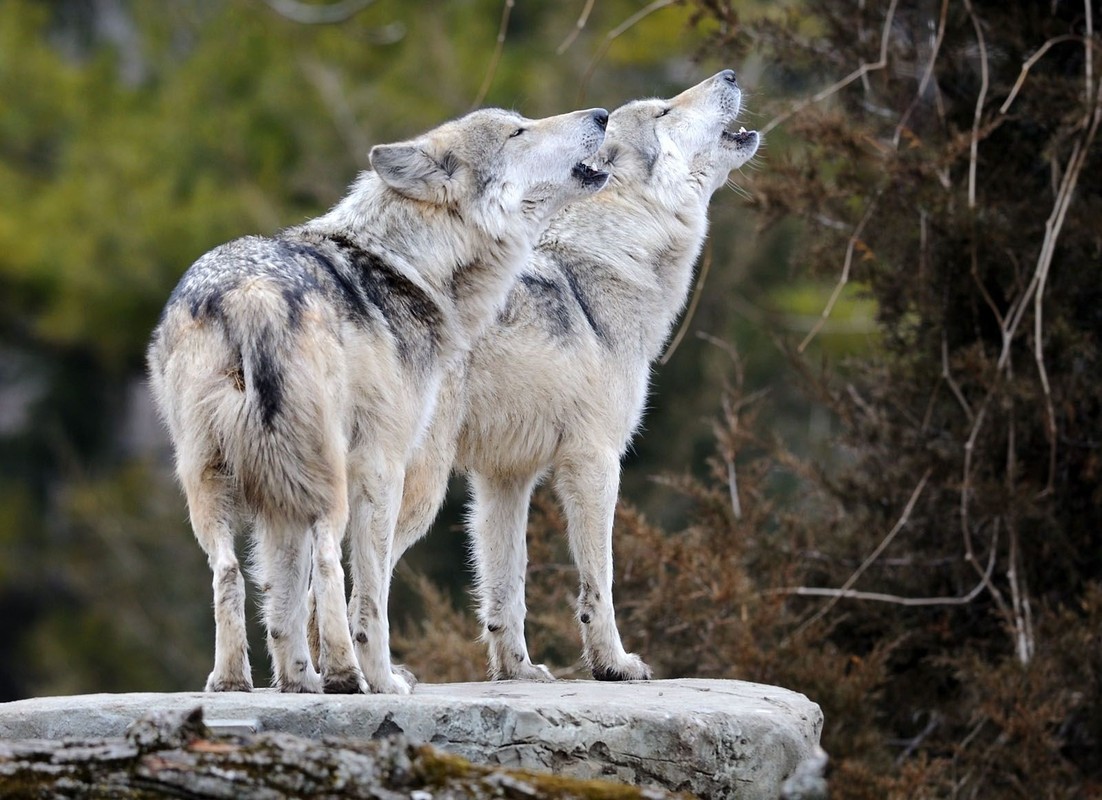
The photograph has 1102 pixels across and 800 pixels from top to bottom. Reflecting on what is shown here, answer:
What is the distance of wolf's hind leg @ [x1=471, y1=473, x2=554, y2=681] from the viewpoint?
8102 mm

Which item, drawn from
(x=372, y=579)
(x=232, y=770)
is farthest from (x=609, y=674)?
(x=232, y=770)

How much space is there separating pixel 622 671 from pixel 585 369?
4.63ft

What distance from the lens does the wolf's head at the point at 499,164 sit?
7195 mm

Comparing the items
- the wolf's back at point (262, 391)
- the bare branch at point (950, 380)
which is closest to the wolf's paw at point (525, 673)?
the wolf's back at point (262, 391)

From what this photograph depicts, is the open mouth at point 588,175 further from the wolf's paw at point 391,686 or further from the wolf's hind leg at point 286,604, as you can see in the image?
the wolf's paw at point 391,686

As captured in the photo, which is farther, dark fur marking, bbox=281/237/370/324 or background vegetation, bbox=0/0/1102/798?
background vegetation, bbox=0/0/1102/798

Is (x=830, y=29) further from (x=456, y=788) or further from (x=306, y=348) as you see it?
(x=456, y=788)

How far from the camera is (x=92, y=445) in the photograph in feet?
83.5

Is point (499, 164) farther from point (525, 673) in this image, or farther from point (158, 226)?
point (158, 226)

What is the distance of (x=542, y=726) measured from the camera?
6.13m

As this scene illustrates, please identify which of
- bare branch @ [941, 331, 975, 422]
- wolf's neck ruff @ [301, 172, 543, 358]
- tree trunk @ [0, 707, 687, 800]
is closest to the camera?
tree trunk @ [0, 707, 687, 800]

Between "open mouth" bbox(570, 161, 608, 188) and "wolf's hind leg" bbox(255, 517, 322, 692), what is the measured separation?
213 cm

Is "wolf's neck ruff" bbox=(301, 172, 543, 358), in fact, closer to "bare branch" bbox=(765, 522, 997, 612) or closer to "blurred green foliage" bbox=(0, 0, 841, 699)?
"bare branch" bbox=(765, 522, 997, 612)

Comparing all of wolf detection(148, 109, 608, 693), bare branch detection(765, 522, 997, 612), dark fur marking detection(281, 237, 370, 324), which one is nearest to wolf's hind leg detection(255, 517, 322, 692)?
wolf detection(148, 109, 608, 693)
